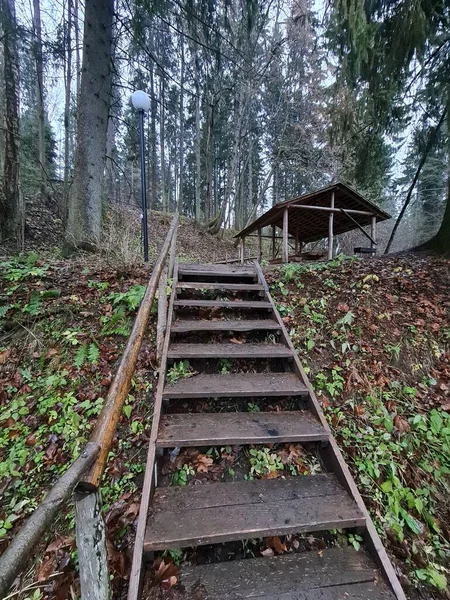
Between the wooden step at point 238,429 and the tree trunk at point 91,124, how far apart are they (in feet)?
14.1

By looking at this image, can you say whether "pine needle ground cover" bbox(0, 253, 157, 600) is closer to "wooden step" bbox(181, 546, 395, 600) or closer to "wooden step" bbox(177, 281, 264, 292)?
"wooden step" bbox(181, 546, 395, 600)

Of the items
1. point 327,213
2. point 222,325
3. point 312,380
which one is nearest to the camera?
point 312,380

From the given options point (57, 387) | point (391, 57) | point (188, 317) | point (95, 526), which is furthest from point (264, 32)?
point (95, 526)

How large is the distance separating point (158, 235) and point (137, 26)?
27.2ft

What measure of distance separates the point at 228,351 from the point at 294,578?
1.77 meters

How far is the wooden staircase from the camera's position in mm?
1568

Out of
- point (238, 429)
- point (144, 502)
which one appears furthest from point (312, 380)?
point (144, 502)

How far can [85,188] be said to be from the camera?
17.5ft

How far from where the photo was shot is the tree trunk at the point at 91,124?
5172mm

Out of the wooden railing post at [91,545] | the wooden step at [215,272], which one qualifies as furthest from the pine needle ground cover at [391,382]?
the wooden railing post at [91,545]

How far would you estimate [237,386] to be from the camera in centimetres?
261

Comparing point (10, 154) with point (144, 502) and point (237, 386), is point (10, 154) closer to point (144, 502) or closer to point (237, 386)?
point (237, 386)

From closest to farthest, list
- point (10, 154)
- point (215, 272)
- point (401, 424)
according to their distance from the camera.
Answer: point (401, 424) → point (215, 272) → point (10, 154)

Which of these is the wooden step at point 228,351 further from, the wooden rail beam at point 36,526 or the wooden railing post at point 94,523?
the wooden rail beam at point 36,526
